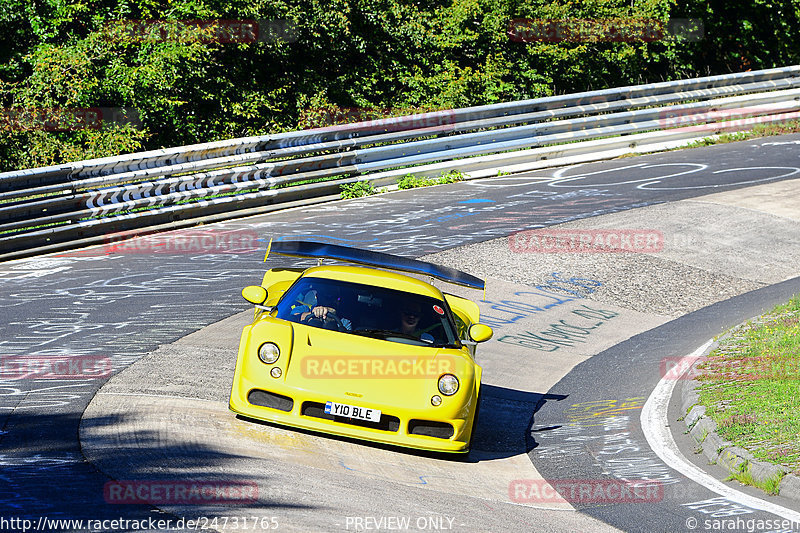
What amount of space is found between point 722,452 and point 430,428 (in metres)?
2.44

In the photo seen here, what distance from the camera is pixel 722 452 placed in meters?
7.95

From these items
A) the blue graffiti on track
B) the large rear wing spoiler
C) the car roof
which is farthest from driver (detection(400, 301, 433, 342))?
the blue graffiti on track

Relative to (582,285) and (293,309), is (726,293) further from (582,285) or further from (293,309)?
(293,309)

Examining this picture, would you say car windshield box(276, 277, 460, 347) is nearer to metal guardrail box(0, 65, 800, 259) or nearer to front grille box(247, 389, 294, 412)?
front grille box(247, 389, 294, 412)

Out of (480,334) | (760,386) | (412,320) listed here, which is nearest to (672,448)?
(760,386)

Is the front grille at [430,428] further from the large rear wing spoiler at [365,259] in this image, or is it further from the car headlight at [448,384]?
the large rear wing spoiler at [365,259]

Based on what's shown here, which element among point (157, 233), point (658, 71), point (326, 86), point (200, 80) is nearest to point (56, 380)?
point (157, 233)

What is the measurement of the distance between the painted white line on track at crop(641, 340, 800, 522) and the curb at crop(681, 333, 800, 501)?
182mm

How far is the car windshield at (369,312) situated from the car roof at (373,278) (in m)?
0.07

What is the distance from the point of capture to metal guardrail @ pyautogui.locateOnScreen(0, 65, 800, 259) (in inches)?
542

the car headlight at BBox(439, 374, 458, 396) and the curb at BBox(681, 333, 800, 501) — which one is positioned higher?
the car headlight at BBox(439, 374, 458, 396)

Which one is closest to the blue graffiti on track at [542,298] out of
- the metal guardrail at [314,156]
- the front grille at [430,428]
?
the front grille at [430,428]

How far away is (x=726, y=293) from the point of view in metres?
14.1

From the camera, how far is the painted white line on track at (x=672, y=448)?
691 centimetres
